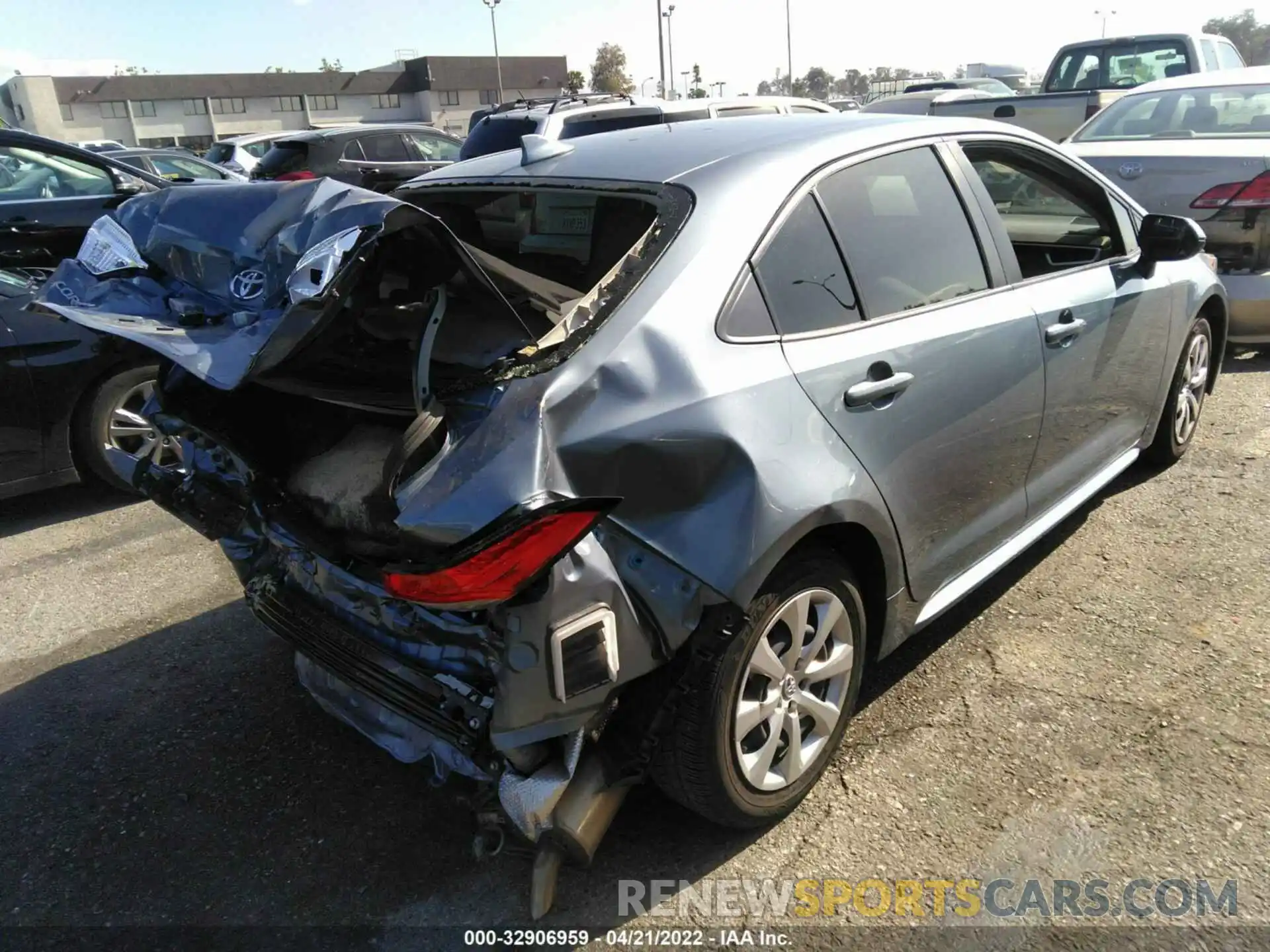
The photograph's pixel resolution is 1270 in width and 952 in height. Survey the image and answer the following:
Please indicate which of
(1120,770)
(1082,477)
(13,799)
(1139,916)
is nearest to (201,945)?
(13,799)

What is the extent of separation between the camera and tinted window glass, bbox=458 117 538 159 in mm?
8094

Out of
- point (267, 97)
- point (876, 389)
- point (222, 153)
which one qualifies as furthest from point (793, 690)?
point (267, 97)

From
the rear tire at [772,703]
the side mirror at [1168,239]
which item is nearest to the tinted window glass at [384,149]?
the side mirror at [1168,239]

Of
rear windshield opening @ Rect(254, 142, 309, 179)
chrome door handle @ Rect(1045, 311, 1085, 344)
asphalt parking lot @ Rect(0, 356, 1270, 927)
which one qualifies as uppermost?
rear windshield opening @ Rect(254, 142, 309, 179)

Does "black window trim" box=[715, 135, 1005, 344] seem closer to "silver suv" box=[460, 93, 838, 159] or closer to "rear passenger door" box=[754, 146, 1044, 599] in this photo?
"rear passenger door" box=[754, 146, 1044, 599]

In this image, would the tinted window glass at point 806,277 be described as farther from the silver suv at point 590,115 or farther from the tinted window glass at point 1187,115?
the tinted window glass at point 1187,115

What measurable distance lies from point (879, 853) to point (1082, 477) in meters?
1.95

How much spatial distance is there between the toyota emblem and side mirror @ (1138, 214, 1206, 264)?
11.1ft

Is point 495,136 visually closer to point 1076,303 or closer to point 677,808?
point 1076,303

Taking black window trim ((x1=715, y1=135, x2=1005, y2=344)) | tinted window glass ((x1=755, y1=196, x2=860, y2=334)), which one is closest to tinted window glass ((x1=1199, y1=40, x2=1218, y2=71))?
black window trim ((x1=715, y1=135, x2=1005, y2=344))

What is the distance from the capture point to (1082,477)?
3.73 meters

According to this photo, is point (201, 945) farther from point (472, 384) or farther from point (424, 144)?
point (424, 144)

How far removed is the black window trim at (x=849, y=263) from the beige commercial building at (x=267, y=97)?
64321 mm

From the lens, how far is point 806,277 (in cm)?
257
